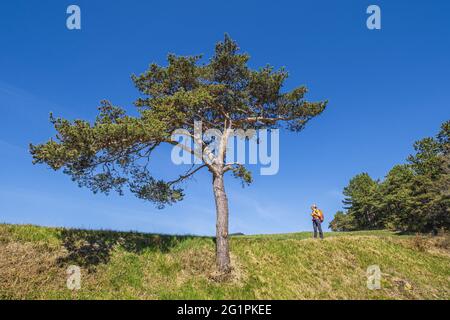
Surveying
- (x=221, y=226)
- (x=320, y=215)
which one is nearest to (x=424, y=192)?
(x=320, y=215)

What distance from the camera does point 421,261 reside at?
73.6 ft

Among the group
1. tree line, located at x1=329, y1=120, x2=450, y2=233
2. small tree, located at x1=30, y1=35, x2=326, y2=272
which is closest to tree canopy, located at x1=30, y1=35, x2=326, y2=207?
small tree, located at x1=30, y1=35, x2=326, y2=272

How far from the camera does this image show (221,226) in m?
17.5

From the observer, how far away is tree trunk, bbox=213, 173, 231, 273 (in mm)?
16702

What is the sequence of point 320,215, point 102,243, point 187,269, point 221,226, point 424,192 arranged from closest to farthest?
point 187,269, point 102,243, point 221,226, point 320,215, point 424,192

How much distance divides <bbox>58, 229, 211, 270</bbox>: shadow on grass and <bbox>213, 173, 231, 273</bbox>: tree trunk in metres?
2.67

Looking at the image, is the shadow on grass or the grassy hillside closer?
the grassy hillside

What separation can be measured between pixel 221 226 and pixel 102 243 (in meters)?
5.74

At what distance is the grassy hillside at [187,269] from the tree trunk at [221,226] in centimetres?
57

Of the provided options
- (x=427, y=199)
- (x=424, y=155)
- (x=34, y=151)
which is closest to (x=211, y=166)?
(x=34, y=151)

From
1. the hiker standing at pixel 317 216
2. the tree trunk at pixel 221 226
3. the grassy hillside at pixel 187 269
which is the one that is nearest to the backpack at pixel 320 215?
the hiker standing at pixel 317 216

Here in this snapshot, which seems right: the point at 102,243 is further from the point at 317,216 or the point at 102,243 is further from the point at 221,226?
the point at 317,216

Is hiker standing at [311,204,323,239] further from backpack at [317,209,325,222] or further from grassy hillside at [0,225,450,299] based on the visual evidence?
grassy hillside at [0,225,450,299]
